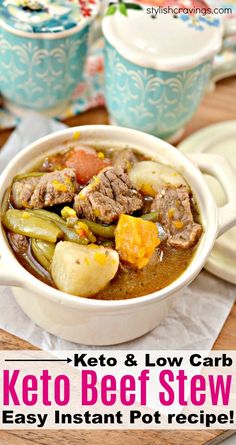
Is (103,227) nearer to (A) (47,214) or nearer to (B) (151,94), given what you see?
(A) (47,214)

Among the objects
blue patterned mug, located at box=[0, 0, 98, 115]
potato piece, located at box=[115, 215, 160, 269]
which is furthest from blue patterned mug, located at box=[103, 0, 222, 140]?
potato piece, located at box=[115, 215, 160, 269]

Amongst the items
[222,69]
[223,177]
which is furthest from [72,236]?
[222,69]

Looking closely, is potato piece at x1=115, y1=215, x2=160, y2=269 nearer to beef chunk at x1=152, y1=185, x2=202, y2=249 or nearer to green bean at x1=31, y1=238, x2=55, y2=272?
beef chunk at x1=152, y1=185, x2=202, y2=249

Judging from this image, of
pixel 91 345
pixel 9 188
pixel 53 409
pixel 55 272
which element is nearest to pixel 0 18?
pixel 9 188

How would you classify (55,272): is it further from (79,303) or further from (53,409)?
(53,409)

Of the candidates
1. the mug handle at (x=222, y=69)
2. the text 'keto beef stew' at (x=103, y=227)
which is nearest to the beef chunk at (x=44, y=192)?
the text 'keto beef stew' at (x=103, y=227)
